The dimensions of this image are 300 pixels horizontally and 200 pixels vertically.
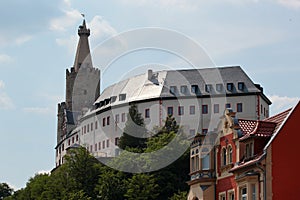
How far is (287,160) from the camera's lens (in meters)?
52.1

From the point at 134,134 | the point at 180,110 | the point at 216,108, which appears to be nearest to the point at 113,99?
the point at 180,110

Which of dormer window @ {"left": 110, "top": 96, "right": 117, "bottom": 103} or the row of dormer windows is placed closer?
the row of dormer windows

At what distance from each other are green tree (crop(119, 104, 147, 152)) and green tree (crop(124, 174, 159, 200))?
1716 centimetres

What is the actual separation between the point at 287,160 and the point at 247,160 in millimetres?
3516

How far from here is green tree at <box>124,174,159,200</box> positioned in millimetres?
94750

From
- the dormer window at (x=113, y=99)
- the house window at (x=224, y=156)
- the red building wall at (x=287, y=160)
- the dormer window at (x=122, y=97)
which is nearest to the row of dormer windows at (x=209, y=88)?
the dormer window at (x=122, y=97)

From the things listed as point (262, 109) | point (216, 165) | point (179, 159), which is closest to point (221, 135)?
point (216, 165)

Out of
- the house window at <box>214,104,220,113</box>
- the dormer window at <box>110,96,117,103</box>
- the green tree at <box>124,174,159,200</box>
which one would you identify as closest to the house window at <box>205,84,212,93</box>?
the house window at <box>214,104,220,113</box>

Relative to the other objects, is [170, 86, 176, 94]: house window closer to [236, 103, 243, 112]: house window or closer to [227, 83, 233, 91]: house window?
[227, 83, 233, 91]: house window

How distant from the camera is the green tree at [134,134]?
12412 cm

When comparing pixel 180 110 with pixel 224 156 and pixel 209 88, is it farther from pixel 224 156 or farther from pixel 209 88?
pixel 224 156

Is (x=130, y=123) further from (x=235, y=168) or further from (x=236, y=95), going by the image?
(x=235, y=168)

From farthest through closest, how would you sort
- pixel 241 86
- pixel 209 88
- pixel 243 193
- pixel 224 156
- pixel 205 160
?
pixel 209 88 → pixel 241 86 → pixel 205 160 → pixel 224 156 → pixel 243 193

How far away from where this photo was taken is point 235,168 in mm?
55688
